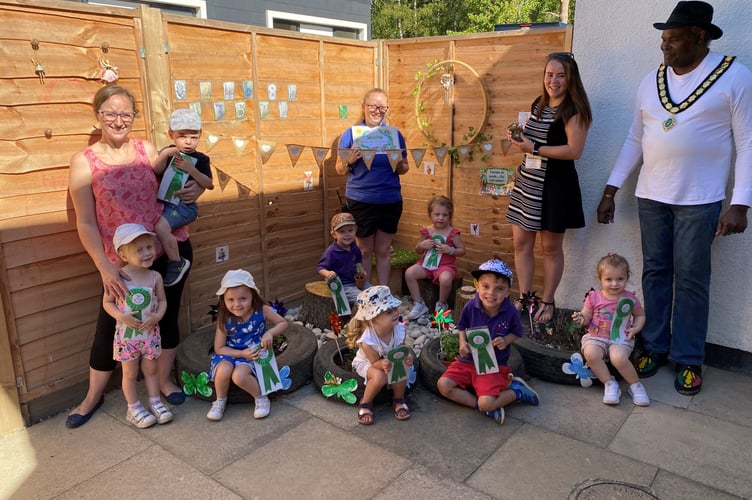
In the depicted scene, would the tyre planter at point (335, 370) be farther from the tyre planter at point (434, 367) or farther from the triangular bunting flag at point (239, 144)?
the triangular bunting flag at point (239, 144)

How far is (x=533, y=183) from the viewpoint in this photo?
4121 millimetres

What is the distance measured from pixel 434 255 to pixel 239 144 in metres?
1.92

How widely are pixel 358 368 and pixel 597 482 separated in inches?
56.8

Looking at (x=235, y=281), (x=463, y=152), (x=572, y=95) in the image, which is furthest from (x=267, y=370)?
(x=572, y=95)

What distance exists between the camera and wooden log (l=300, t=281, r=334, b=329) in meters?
4.69

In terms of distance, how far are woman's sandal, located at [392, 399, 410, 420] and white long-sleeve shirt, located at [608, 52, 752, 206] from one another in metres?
2.12

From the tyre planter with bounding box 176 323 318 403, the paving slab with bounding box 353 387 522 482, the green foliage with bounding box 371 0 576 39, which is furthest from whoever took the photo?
the green foliage with bounding box 371 0 576 39

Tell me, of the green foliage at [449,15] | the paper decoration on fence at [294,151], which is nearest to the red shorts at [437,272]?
the paper decoration on fence at [294,151]

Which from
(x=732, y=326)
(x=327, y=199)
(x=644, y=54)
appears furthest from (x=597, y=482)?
(x=327, y=199)

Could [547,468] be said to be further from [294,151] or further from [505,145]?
[294,151]

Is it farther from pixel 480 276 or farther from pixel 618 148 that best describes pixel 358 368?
pixel 618 148

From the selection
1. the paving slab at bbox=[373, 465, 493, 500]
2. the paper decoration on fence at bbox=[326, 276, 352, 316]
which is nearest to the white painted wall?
the paper decoration on fence at bbox=[326, 276, 352, 316]

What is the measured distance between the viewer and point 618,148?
166 inches

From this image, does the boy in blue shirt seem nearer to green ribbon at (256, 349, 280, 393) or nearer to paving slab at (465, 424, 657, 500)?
paving slab at (465, 424, 657, 500)
